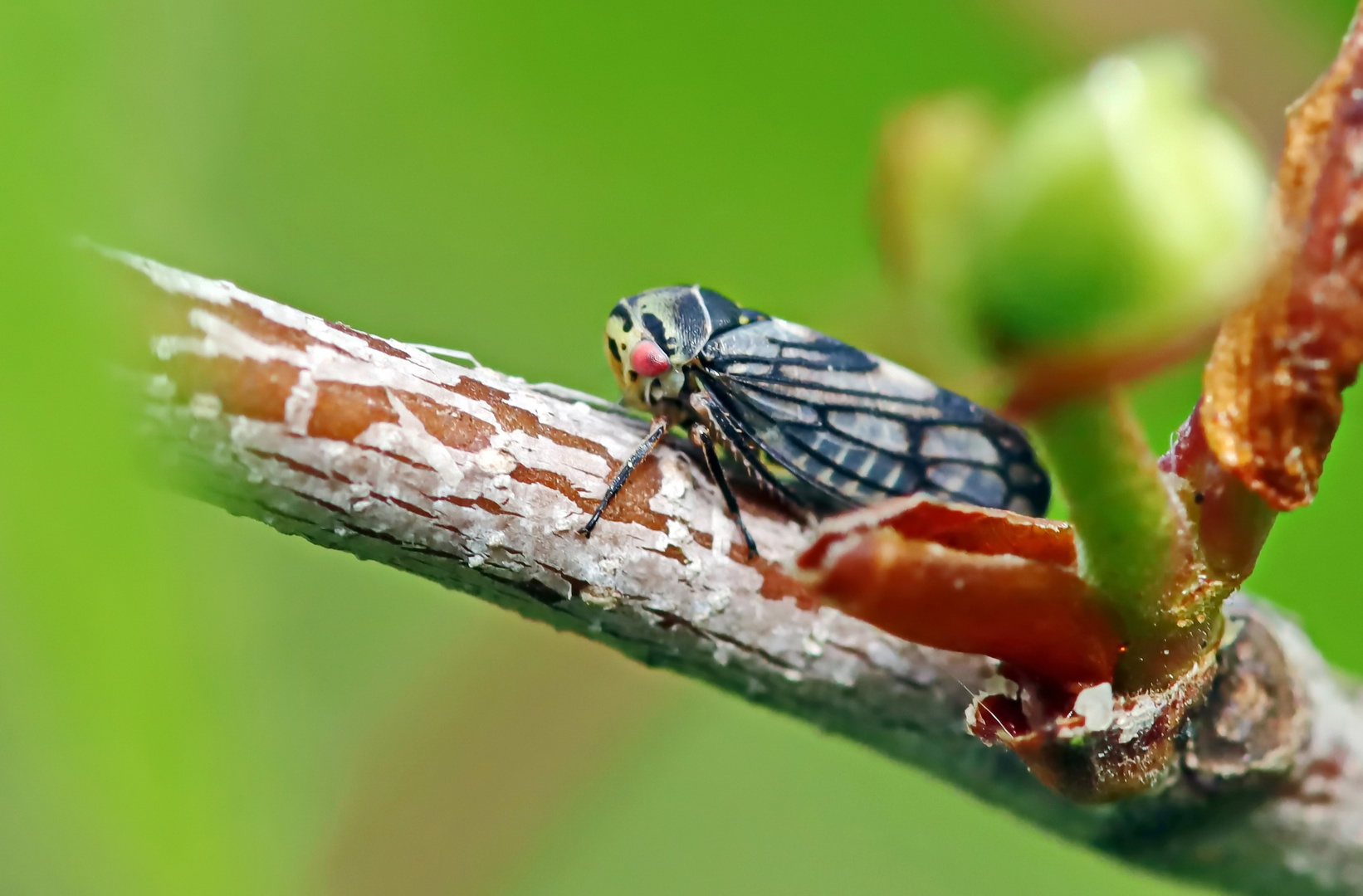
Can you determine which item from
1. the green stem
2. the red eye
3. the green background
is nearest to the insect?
the red eye

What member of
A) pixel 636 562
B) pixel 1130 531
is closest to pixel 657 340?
pixel 636 562

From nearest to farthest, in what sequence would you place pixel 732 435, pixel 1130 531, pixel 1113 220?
pixel 1113 220 → pixel 1130 531 → pixel 732 435

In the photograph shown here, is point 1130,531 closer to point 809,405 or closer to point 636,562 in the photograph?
point 636,562

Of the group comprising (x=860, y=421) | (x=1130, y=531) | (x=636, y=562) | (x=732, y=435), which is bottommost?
(x=636, y=562)

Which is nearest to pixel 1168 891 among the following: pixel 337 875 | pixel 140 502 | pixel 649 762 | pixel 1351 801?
pixel 1351 801

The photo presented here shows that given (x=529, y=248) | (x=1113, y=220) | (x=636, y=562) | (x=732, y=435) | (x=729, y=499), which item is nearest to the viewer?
(x=1113, y=220)

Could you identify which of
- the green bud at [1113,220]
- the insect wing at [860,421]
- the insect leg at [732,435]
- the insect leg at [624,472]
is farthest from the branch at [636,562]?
the insect wing at [860,421]
